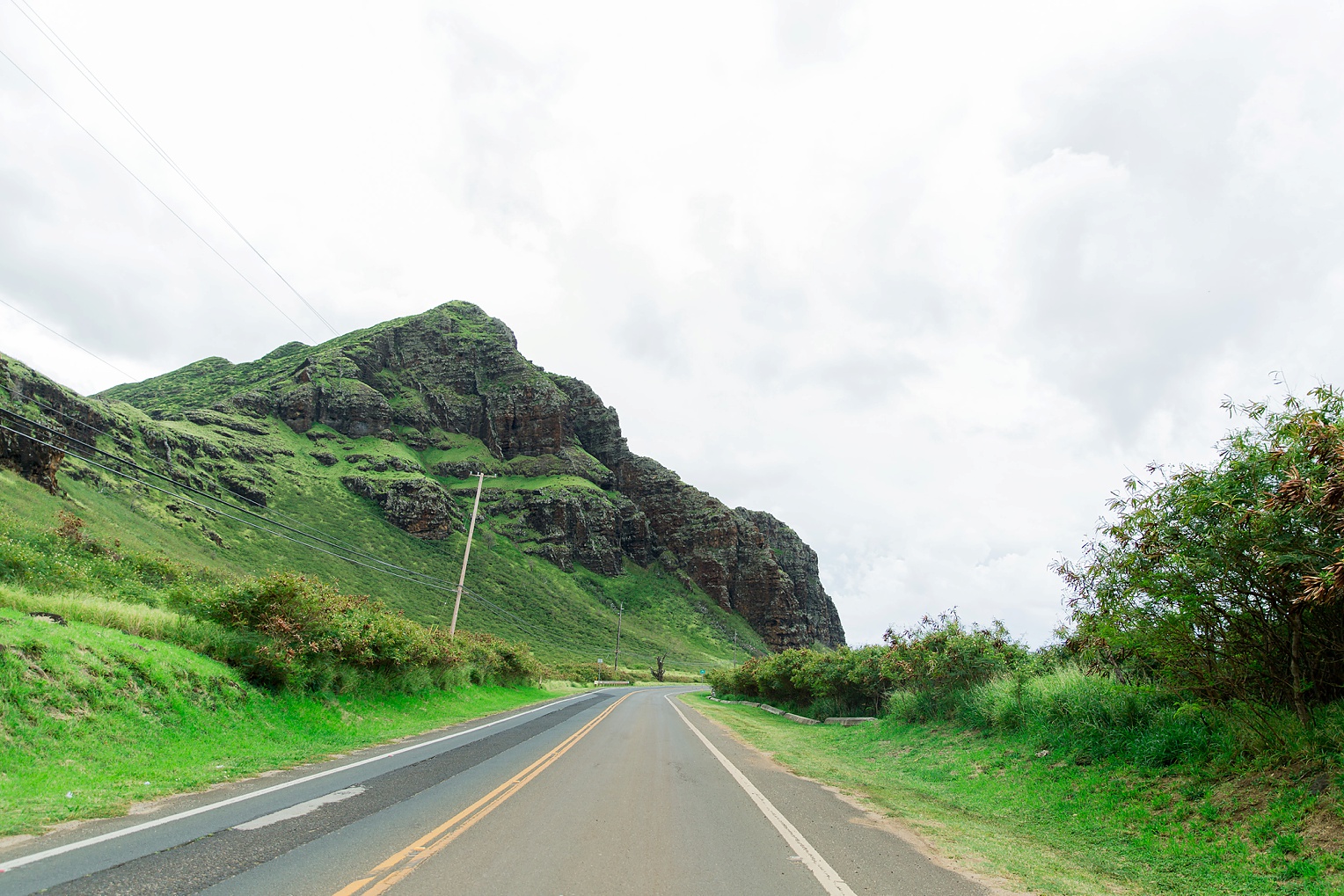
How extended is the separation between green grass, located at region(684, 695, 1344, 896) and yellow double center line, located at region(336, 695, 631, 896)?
19.4 ft

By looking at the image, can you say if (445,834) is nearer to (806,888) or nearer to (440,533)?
(806,888)

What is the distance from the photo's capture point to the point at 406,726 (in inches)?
742

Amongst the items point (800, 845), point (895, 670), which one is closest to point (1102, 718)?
point (800, 845)

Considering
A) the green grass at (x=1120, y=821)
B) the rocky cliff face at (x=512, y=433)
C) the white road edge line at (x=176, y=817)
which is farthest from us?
the rocky cliff face at (x=512, y=433)

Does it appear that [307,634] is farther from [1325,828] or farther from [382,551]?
[382,551]

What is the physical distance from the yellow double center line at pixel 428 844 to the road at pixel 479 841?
3 centimetres

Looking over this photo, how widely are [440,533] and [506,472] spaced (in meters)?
47.6

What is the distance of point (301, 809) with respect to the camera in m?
7.98

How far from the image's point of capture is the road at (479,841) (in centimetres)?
543

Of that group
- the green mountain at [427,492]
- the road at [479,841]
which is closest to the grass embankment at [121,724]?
the road at [479,841]

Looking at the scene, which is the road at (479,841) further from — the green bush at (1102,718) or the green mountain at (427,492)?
the green mountain at (427,492)

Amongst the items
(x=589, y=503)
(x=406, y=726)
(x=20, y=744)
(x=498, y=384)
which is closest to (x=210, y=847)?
(x=20, y=744)

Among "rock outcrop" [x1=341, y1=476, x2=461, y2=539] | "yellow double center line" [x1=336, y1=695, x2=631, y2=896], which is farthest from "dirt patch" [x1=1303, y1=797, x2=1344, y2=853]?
"rock outcrop" [x1=341, y1=476, x2=461, y2=539]

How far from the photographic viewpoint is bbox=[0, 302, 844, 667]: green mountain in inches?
3000
